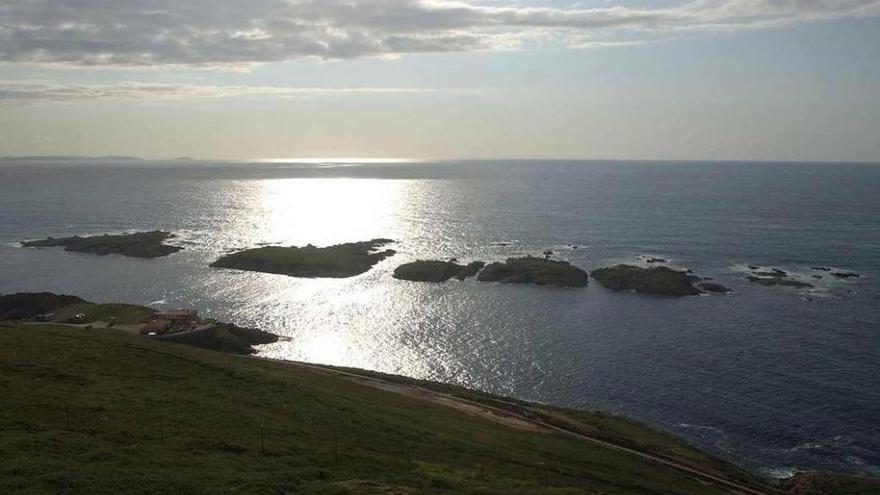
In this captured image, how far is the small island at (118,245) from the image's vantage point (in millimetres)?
143375

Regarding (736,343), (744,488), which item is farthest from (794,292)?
(744,488)

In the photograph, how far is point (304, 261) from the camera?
131 metres

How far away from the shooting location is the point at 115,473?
87.7 feet

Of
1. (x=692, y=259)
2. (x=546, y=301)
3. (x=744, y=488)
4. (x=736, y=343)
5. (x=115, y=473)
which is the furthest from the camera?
(x=692, y=259)

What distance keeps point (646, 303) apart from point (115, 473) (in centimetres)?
8769

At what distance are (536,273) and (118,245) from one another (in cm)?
9701

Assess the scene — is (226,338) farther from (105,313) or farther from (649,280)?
(649,280)

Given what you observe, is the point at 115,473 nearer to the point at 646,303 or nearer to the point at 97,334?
the point at 97,334

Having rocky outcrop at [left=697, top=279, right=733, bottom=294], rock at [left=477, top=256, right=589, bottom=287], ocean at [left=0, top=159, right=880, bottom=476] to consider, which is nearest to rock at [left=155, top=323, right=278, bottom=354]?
ocean at [left=0, top=159, right=880, bottom=476]

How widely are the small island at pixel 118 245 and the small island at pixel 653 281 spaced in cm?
9591

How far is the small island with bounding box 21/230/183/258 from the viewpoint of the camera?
14338cm

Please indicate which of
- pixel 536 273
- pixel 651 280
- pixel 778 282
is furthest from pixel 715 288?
pixel 536 273

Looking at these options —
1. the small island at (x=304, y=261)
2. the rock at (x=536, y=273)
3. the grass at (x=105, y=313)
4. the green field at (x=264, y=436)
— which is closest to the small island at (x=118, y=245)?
the small island at (x=304, y=261)

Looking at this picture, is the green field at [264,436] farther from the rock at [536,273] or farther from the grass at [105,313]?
the rock at [536,273]
